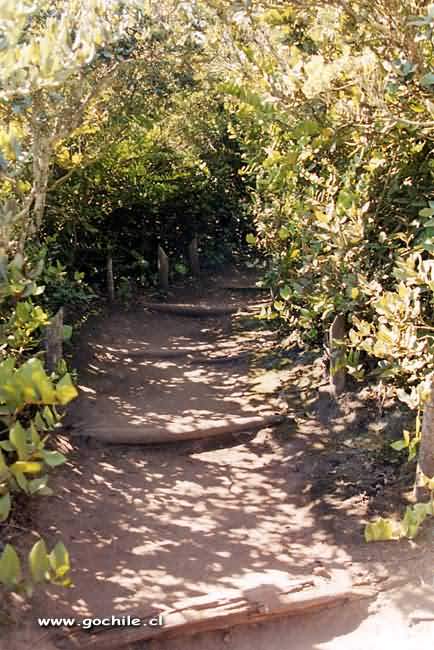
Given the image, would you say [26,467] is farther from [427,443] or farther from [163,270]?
[163,270]

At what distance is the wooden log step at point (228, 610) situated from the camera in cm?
350

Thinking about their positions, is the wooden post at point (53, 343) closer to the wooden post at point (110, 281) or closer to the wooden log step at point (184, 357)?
the wooden log step at point (184, 357)

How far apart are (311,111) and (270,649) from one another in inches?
143

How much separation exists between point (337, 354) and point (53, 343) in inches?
102

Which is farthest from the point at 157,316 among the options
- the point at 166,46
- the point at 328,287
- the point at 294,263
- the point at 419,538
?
the point at 419,538

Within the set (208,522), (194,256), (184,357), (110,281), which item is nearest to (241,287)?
(194,256)

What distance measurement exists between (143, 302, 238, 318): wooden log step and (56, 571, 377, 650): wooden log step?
665 centimetres

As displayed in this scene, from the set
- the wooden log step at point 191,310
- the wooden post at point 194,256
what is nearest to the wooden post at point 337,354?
the wooden log step at point 191,310

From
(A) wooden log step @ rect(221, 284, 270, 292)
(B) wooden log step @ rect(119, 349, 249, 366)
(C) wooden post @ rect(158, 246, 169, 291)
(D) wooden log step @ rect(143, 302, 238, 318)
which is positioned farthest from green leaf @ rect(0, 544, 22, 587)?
(A) wooden log step @ rect(221, 284, 270, 292)

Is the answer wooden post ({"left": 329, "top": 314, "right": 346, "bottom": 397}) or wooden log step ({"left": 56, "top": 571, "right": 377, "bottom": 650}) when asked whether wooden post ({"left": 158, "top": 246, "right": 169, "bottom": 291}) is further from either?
wooden log step ({"left": 56, "top": 571, "right": 377, "bottom": 650})

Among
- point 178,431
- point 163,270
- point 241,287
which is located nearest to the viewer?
point 178,431

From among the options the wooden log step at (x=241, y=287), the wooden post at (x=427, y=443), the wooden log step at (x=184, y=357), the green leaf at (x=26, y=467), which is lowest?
the wooden log step at (x=184, y=357)

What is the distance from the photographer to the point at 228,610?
3.64m

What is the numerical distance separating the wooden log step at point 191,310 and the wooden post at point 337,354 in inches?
166
